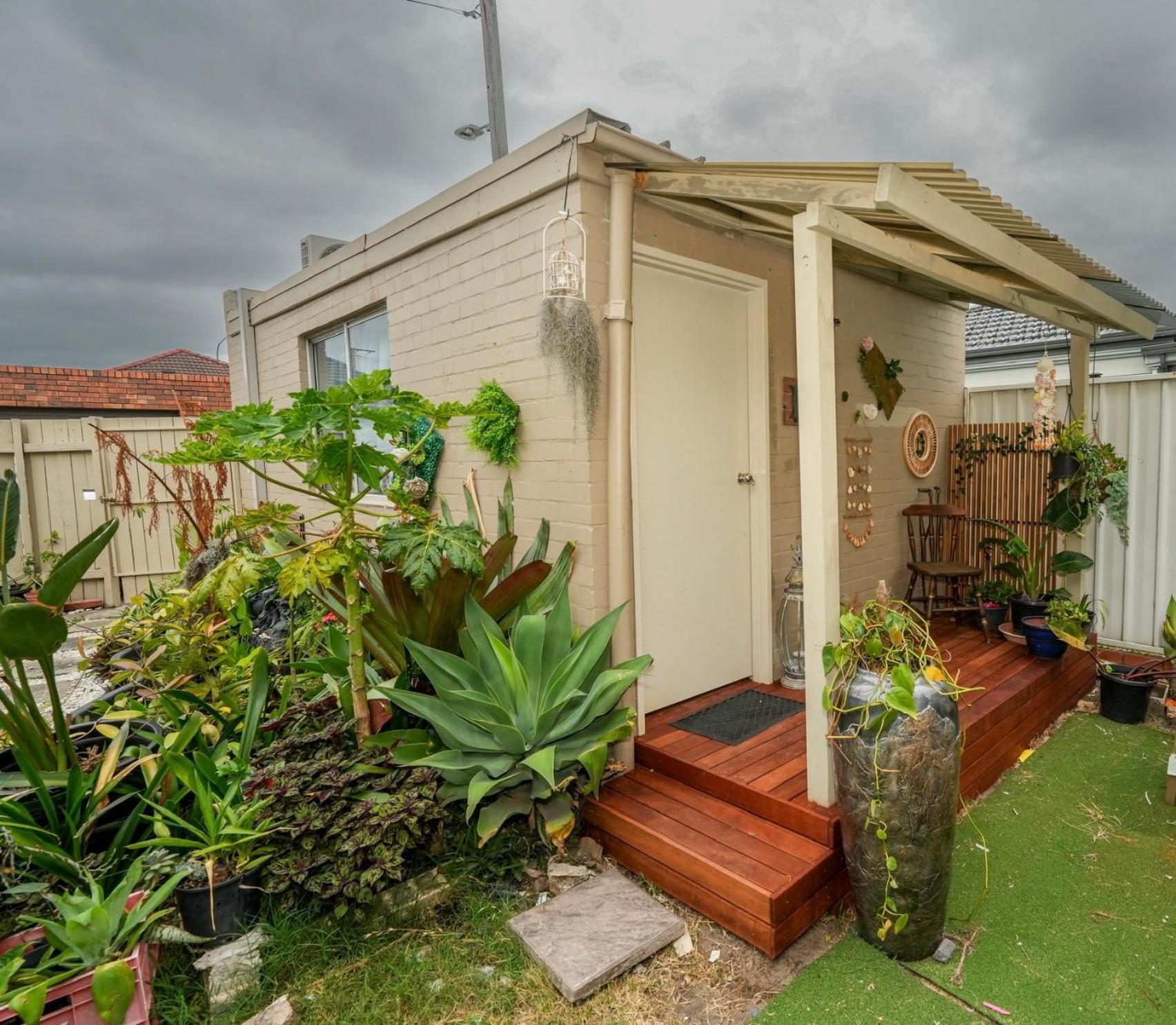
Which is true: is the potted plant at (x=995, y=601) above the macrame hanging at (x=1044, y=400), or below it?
below

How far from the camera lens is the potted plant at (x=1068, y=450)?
421 cm

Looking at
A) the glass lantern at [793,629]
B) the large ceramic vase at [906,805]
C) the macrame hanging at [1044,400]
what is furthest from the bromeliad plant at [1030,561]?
the large ceramic vase at [906,805]

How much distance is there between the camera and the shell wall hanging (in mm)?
4336

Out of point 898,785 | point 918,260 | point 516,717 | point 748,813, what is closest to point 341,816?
point 516,717

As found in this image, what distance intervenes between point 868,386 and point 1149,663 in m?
2.36

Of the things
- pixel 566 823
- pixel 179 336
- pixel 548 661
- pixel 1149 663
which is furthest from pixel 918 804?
pixel 179 336

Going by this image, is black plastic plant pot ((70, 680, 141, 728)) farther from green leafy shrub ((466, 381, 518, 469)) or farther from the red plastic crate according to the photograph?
green leafy shrub ((466, 381, 518, 469))

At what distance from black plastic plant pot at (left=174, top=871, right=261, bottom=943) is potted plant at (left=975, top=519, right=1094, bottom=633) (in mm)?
4513

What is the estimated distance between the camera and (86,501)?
7.27m

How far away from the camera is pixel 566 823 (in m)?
2.42

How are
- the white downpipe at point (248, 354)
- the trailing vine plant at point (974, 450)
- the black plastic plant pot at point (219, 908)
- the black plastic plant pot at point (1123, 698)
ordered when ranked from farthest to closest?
the white downpipe at point (248, 354) < the trailing vine plant at point (974, 450) < the black plastic plant pot at point (1123, 698) < the black plastic plant pot at point (219, 908)

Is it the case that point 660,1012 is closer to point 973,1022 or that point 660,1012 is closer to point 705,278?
point 973,1022

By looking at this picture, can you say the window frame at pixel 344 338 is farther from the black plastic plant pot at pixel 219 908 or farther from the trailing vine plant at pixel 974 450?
the trailing vine plant at pixel 974 450

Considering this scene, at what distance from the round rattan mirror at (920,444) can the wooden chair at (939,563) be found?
13.1 inches
